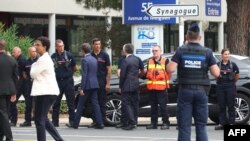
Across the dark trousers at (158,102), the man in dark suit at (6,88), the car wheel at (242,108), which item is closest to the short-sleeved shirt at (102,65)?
the dark trousers at (158,102)

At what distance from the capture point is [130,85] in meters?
16.1

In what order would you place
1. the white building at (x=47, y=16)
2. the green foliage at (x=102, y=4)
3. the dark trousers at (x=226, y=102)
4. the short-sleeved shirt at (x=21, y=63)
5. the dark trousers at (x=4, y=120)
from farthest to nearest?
the white building at (x=47, y=16), the green foliage at (x=102, y=4), the short-sleeved shirt at (x=21, y=63), the dark trousers at (x=226, y=102), the dark trousers at (x=4, y=120)

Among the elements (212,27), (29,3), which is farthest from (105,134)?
(212,27)

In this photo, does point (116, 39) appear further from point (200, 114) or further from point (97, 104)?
point (200, 114)

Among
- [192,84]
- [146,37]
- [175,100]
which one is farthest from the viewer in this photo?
[146,37]

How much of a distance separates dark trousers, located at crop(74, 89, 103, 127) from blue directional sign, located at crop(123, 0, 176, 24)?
457 cm

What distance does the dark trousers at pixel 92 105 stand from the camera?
16.3 metres

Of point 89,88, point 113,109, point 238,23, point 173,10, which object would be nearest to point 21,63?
point 89,88

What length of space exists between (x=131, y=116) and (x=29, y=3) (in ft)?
81.6

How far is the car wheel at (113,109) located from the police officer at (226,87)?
229 cm

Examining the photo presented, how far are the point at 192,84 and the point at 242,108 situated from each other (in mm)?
6181

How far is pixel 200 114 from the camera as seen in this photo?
434 inches

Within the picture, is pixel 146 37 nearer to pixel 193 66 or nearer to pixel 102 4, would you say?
pixel 102 4

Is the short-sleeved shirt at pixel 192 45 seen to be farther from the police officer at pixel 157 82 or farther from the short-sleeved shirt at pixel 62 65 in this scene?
the short-sleeved shirt at pixel 62 65
